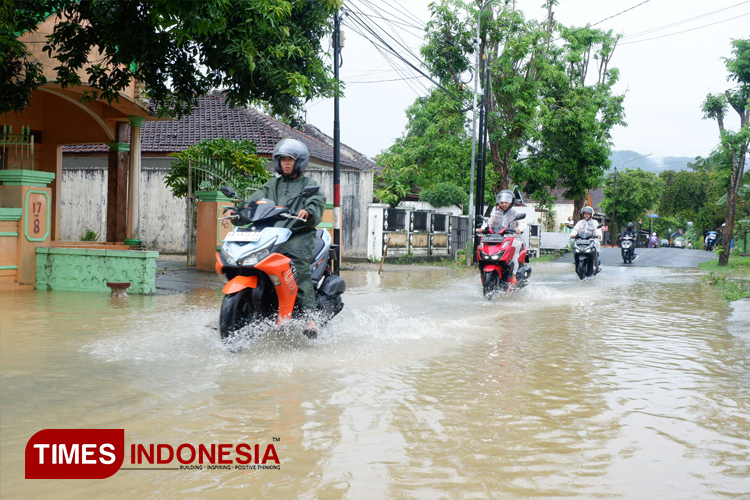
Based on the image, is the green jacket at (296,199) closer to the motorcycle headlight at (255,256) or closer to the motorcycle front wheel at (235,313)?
the motorcycle headlight at (255,256)

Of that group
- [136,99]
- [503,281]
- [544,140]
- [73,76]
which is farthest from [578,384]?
[544,140]

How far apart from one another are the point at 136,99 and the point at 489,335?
9856 millimetres

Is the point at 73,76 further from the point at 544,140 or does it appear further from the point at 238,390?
the point at 544,140

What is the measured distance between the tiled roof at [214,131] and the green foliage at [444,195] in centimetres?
935

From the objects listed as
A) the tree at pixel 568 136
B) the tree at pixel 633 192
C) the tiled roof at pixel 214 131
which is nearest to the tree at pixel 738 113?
the tree at pixel 568 136

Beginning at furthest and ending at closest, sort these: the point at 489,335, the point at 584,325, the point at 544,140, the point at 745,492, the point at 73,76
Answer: the point at 544,140
the point at 73,76
the point at 584,325
the point at 489,335
the point at 745,492

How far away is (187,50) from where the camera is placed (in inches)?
407

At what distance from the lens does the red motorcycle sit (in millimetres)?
10852

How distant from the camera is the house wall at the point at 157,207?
20.8 meters

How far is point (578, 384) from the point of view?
5.13 m

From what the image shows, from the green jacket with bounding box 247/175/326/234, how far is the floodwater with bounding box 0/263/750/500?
3.13 ft

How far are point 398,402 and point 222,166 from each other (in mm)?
10937

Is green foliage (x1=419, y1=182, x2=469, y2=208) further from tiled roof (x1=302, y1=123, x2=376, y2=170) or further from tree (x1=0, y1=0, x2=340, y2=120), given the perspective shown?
tree (x1=0, y1=0, x2=340, y2=120)

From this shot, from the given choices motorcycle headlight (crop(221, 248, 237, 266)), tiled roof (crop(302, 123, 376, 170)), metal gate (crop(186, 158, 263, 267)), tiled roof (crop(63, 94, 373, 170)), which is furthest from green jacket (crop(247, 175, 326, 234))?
tiled roof (crop(302, 123, 376, 170))
